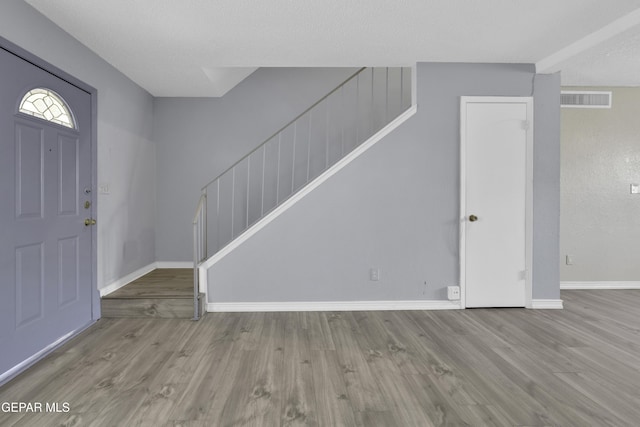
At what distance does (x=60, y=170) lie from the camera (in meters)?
2.88

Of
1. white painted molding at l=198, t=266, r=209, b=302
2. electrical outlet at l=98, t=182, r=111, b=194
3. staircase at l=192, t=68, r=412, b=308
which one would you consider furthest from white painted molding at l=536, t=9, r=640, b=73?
electrical outlet at l=98, t=182, r=111, b=194

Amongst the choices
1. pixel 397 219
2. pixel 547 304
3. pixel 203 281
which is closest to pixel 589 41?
pixel 397 219

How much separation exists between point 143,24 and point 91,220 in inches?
72.5

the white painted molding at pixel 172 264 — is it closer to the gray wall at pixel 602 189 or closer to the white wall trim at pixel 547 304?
the white wall trim at pixel 547 304

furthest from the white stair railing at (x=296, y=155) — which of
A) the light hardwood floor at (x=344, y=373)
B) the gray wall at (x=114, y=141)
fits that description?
the light hardwood floor at (x=344, y=373)

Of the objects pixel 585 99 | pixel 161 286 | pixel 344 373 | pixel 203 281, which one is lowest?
pixel 344 373

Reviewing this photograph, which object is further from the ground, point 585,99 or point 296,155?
point 585,99

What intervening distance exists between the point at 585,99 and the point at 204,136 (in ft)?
16.9

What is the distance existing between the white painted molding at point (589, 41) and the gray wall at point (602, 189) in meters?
1.28

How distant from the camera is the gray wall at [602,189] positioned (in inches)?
178

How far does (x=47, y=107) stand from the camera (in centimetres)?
273

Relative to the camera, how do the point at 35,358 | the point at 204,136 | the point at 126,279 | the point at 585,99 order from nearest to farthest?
1. the point at 35,358
2. the point at 126,279
3. the point at 585,99
4. the point at 204,136

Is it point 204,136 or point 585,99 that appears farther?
point 204,136

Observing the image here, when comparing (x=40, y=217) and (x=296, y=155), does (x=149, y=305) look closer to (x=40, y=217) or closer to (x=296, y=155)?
(x=40, y=217)
